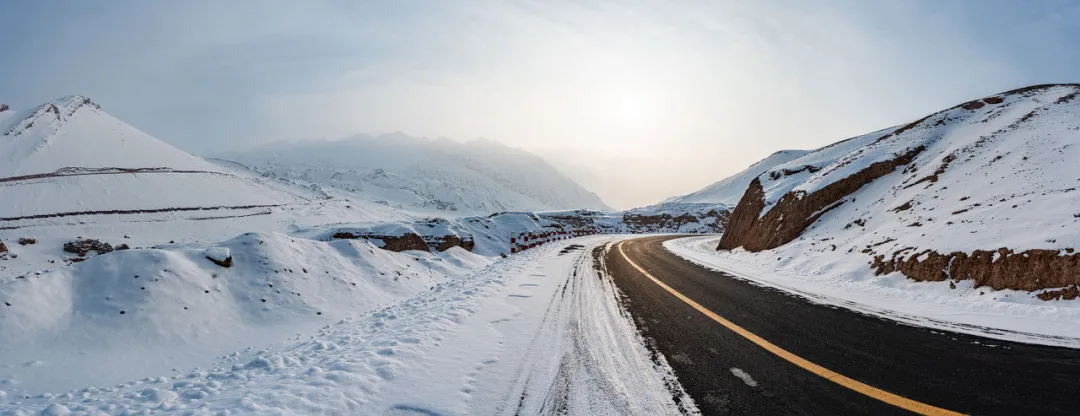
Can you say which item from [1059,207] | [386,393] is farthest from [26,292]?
[1059,207]

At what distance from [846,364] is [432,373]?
12.3ft

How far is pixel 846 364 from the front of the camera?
3781 mm

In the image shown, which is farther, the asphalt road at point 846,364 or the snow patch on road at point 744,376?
the snow patch on road at point 744,376

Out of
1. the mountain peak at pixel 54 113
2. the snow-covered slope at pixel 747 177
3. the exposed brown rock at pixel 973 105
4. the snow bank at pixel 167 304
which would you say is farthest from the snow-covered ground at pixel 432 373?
the snow-covered slope at pixel 747 177

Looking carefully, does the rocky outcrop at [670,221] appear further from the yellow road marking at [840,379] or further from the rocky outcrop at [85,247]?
the yellow road marking at [840,379]

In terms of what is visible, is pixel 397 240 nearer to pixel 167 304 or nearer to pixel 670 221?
pixel 167 304

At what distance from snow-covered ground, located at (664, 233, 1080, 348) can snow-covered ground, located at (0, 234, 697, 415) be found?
13.2 feet

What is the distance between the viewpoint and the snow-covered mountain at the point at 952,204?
769 centimetres

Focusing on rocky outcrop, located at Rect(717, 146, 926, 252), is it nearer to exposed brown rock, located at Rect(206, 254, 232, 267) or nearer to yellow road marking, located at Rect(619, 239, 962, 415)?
yellow road marking, located at Rect(619, 239, 962, 415)

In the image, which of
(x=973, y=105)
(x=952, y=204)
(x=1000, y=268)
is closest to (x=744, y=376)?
(x=1000, y=268)

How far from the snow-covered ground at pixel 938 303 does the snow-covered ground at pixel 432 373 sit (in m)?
4.02

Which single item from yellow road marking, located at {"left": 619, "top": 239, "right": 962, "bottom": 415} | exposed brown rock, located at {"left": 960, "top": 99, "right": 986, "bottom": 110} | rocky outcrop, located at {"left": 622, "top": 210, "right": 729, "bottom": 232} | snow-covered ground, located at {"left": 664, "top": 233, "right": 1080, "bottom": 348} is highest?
exposed brown rock, located at {"left": 960, "top": 99, "right": 986, "bottom": 110}

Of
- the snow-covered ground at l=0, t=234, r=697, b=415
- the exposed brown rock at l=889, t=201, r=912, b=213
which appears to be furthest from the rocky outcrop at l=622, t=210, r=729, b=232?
the snow-covered ground at l=0, t=234, r=697, b=415

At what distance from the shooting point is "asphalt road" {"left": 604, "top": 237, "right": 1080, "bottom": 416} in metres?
2.90
